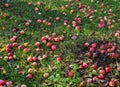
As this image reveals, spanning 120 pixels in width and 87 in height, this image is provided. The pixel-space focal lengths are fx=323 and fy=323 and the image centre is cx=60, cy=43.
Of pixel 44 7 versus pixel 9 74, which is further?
pixel 44 7

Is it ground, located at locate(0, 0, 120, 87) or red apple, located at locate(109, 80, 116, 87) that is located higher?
ground, located at locate(0, 0, 120, 87)

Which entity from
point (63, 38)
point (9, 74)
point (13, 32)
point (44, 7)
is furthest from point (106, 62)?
point (44, 7)

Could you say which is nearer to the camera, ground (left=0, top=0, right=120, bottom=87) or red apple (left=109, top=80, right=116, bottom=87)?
red apple (left=109, top=80, right=116, bottom=87)

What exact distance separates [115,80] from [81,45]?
142 cm

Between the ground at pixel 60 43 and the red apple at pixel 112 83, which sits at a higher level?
the ground at pixel 60 43

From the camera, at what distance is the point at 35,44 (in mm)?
7637

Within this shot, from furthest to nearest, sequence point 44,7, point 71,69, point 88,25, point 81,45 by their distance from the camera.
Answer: point 44,7 < point 88,25 < point 81,45 < point 71,69

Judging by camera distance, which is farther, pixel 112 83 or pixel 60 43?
pixel 60 43

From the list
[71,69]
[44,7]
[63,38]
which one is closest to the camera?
[71,69]

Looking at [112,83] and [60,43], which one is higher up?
[60,43]

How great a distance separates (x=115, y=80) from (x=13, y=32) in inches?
127

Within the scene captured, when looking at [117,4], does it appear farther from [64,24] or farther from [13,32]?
[13,32]

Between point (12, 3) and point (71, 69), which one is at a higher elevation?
point (12, 3)

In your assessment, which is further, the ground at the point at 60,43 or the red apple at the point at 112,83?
the ground at the point at 60,43
